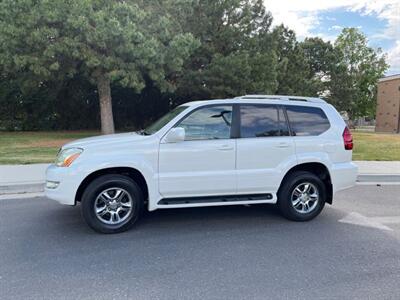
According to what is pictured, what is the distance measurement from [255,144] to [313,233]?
5.00 feet

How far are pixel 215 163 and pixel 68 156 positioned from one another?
2074mm

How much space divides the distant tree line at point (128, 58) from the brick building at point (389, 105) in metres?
15.2

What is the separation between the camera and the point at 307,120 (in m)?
5.43

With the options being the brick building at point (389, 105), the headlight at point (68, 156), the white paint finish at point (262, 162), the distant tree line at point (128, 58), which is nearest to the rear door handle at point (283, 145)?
the white paint finish at point (262, 162)

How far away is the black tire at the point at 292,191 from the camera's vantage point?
17.1 ft

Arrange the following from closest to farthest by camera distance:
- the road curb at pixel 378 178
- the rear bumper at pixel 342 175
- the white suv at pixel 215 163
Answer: the white suv at pixel 215 163 → the rear bumper at pixel 342 175 → the road curb at pixel 378 178

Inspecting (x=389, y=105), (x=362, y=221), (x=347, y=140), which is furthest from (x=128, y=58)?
(x=389, y=105)

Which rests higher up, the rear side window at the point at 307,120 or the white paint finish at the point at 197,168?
the rear side window at the point at 307,120

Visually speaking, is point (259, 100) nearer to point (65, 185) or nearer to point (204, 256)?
point (204, 256)

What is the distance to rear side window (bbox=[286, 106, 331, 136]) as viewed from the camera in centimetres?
535

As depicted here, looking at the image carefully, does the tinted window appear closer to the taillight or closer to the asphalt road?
the taillight

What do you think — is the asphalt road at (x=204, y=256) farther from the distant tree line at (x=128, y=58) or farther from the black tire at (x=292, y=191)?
the distant tree line at (x=128, y=58)

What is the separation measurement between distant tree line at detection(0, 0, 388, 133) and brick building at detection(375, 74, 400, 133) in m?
15.2

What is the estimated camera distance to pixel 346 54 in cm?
5375
